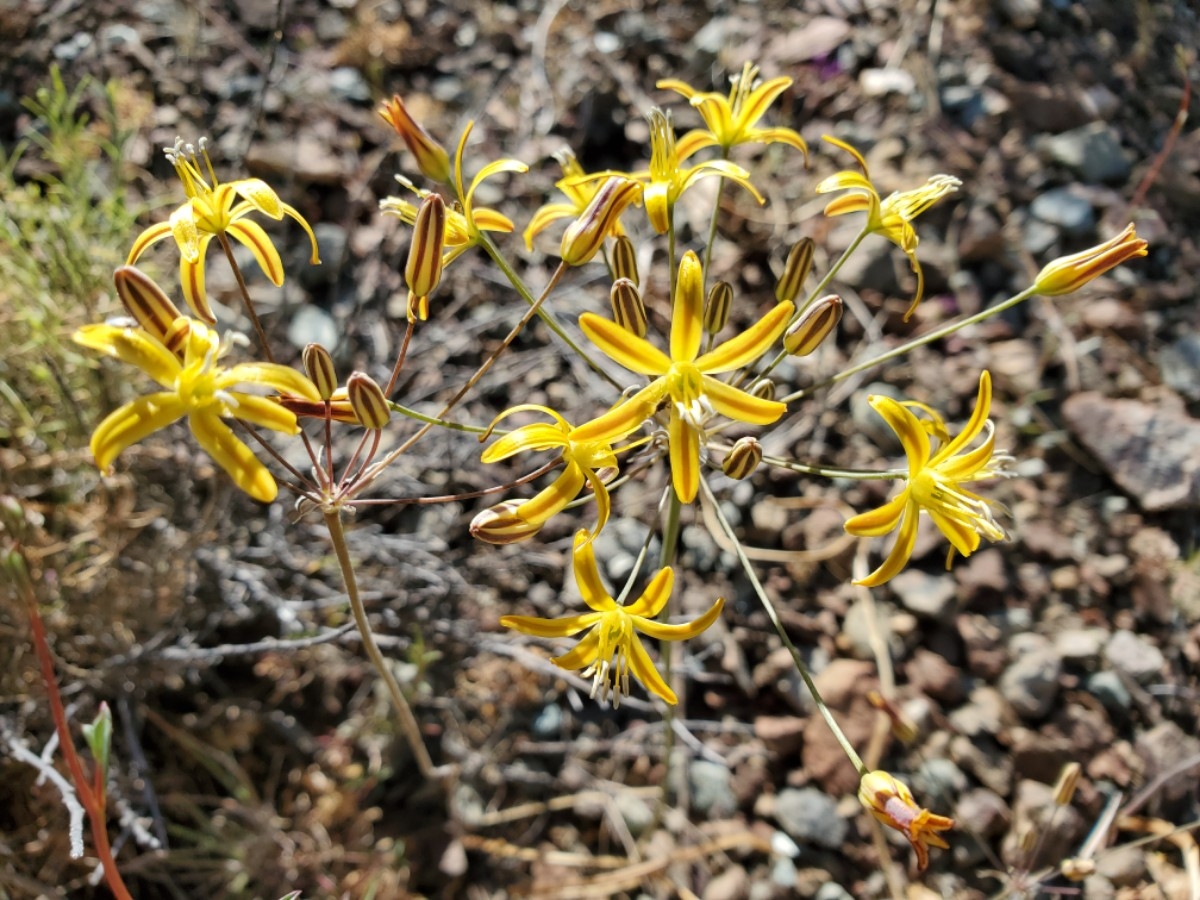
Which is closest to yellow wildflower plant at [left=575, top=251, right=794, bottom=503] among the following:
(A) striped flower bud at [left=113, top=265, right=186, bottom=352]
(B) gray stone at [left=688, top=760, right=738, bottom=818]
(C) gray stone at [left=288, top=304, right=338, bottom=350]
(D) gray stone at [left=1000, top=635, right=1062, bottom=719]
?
(A) striped flower bud at [left=113, top=265, right=186, bottom=352]

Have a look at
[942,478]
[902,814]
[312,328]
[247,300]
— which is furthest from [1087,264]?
[312,328]

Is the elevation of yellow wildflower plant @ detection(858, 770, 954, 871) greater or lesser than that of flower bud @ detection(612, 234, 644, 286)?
lesser

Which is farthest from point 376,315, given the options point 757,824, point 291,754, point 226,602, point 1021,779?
point 1021,779

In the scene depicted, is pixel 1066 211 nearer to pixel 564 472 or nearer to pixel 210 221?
pixel 564 472

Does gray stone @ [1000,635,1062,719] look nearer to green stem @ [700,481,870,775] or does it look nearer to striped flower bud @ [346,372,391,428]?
green stem @ [700,481,870,775]

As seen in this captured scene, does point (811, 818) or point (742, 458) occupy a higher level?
point (742, 458)

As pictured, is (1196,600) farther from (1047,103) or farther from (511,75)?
(511,75)

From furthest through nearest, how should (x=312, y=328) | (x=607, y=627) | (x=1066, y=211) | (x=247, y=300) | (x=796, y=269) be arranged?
1. (x=1066, y=211)
2. (x=312, y=328)
3. (x=796, y=269)
4. (x=607, y=627)
5. (x=247, y=300)
